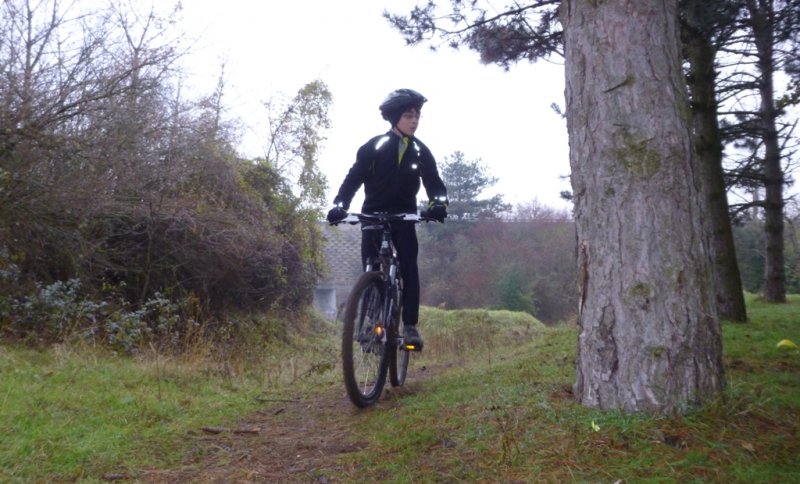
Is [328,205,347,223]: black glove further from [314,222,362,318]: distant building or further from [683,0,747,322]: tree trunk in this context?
[314,222,362,318]: distant building

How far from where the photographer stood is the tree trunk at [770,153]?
7191 mm

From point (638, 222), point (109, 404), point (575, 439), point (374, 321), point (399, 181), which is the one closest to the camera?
point (575, 439)

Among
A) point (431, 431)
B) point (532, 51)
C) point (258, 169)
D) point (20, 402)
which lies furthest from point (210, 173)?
point (431, 431)

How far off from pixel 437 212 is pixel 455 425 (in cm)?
182

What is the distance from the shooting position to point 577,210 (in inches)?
147

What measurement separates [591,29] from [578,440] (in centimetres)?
207

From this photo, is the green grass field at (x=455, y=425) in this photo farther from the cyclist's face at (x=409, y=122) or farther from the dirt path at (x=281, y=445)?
the cyclist's face at (x=409, y=122)

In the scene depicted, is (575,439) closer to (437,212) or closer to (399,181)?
(437,212)

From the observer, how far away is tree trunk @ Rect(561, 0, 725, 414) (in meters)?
3.37

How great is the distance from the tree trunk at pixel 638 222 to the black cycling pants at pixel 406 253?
5.58ft

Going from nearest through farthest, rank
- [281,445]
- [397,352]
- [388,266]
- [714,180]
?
[281,445] → [388,266] → [397,352] → [714,180]

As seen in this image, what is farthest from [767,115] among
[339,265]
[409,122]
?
[339,265]

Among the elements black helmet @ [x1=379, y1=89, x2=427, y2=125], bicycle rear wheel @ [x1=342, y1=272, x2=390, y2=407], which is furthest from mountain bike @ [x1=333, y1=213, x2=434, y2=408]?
black helmet @ [x1=379, y1=89, x2=427, y2=125]

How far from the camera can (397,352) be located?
5.51 meters
